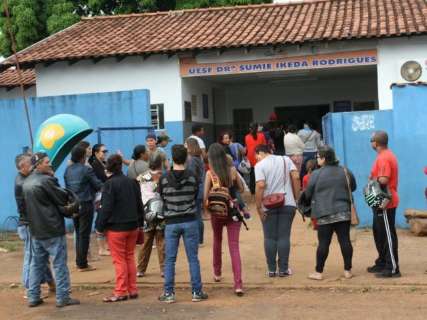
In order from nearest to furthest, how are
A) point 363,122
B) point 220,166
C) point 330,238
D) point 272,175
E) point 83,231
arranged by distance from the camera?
point 220,166
point 330,238
point 272,175
point 83,231
point 363,122

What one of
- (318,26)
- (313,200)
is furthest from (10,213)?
(318,26)

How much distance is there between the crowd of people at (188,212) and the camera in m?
7.41

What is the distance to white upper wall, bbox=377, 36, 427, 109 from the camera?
1578 centimetres

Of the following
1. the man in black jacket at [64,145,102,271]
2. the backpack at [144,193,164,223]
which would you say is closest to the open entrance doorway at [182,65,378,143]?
the man in black jacket at [64,145,102,271]

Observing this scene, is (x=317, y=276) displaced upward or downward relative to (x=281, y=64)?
downward

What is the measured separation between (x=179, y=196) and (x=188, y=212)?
0.20 metres

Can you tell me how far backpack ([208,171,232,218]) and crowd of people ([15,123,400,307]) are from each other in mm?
11

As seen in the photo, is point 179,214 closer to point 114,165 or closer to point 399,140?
point 114,165

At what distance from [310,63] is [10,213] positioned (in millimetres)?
8014

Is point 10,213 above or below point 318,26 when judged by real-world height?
below

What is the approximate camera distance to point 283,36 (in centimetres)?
1642

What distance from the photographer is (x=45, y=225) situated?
292 inches

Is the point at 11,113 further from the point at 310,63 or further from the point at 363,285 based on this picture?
the point at 363,285

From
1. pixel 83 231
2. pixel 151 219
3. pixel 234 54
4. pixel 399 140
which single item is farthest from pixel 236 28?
pixel 151 219
